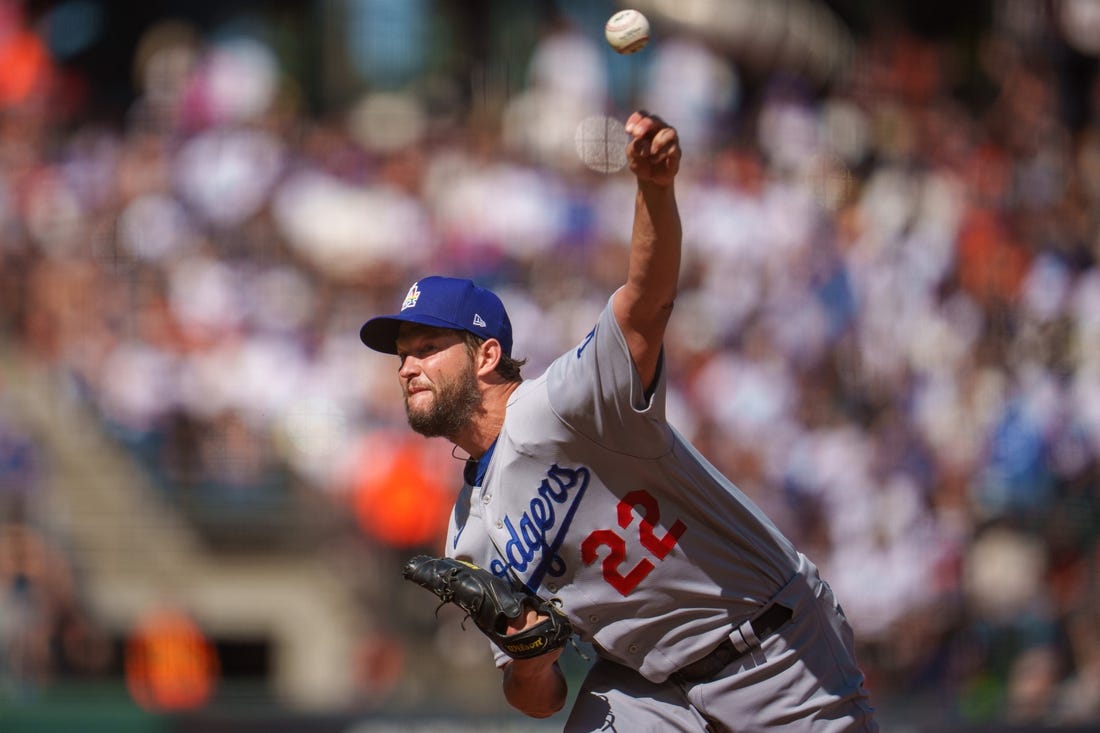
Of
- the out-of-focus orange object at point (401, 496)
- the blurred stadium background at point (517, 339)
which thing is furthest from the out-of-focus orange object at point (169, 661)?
the out-of-focus orange object at point (401, 496)

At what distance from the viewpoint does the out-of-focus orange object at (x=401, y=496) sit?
10039 millimetres

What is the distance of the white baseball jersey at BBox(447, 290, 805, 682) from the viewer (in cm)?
394

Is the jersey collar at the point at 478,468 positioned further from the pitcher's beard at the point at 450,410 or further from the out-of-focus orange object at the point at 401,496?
the out-of-focus orange object at the point at 401,496

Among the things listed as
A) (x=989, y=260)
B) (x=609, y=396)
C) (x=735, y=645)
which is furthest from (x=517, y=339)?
(x=609, y=396)

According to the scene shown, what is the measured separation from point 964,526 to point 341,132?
6.11 m

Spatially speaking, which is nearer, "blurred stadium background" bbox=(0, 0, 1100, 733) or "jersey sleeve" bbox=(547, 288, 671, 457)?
"jersey sleeve" bbox=(547, 288, 671, 457)

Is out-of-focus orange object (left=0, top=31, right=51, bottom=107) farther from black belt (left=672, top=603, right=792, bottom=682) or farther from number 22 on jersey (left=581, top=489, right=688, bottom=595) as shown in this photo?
black belt (left=672, top=603, right=792, bottom=682)

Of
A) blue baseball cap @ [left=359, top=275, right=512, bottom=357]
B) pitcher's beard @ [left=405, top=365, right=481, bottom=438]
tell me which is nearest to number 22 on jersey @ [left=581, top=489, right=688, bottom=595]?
pitcher's beard @ [left=405, top=365, right=481, bottom=438]

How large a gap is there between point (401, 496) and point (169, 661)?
5.83ft

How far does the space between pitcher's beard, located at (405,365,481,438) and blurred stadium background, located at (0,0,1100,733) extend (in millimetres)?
4648

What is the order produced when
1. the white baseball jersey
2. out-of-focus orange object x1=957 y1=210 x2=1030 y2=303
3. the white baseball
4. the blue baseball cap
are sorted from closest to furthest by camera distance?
the white baseball → the white baseball jersey → the blue baseball cap → out-of-focus orange object x1=957 y1=210 x2=1030 y2=303

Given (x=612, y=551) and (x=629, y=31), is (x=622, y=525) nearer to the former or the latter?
(x=612, y=551)

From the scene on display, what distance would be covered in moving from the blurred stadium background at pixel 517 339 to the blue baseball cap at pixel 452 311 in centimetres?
466

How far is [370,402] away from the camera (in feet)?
34.5
